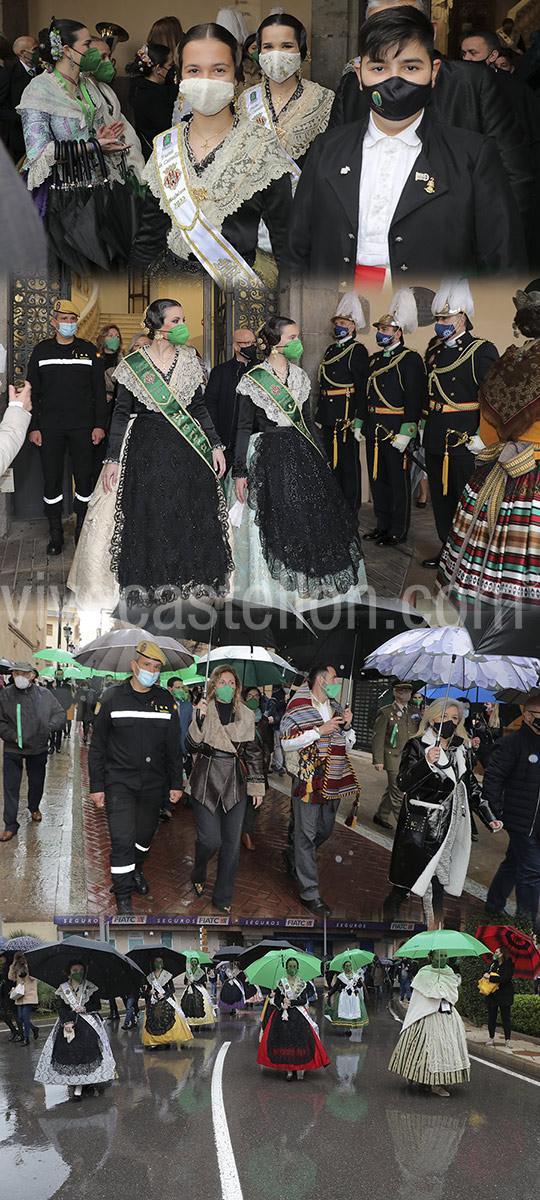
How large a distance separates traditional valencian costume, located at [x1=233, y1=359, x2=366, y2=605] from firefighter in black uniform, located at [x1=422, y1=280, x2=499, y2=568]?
1.27 ft

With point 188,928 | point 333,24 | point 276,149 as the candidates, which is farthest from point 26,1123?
point 333,24

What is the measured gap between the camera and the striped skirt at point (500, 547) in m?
4.40

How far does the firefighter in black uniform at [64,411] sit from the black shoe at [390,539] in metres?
1.18

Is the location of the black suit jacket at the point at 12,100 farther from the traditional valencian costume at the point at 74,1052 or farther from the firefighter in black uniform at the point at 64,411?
the traditional valencian costume at the point at 74,1052

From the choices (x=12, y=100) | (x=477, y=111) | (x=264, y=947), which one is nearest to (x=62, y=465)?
(x=12, y=100)

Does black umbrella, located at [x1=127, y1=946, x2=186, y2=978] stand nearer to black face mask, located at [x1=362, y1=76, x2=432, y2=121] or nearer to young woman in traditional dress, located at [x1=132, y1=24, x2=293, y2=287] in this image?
young woman in traditional dress, located at [x1=132, y1=24, x2=293, y2=287]

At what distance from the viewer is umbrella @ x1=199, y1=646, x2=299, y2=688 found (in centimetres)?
512

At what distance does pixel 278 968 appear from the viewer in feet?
16.5

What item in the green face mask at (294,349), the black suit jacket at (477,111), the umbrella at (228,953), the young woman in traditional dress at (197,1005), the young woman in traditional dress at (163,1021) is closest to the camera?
the black suit jacket at (477,111)

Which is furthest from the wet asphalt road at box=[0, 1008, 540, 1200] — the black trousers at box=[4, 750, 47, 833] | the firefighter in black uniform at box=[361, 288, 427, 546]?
the firefighter in black uniform at box=[361, 288, 427, 546]

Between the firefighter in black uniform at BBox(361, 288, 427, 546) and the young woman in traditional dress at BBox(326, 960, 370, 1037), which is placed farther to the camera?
the young woman in traditional dress at BBox(326, 960, 370, 1037)

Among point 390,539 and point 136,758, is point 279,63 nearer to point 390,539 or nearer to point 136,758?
point 390,539

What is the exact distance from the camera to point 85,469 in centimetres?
480

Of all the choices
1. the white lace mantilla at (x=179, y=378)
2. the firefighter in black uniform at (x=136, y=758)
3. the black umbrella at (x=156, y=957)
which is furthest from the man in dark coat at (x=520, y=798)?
the white lace mantilla at (x=179, y=378)
